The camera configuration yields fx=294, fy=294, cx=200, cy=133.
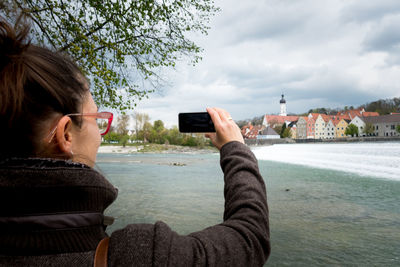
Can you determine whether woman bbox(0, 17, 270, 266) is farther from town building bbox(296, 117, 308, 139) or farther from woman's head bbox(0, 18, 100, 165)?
town building bbox(296, 117, 308, 139)

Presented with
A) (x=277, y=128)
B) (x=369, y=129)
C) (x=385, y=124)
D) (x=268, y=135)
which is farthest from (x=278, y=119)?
(x=385, y=124)

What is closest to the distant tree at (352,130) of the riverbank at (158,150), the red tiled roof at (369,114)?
the red tiled roof at (369,114)

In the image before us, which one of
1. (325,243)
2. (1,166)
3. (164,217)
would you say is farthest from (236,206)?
(164,217)

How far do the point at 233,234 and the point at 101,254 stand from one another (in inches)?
13.2

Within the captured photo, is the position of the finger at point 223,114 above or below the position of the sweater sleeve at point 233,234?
above

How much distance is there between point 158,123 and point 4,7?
263ft

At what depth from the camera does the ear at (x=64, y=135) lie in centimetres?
83

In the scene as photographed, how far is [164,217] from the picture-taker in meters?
6.47

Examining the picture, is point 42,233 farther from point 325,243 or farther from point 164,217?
point 164,217

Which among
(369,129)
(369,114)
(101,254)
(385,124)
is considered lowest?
(101,254)

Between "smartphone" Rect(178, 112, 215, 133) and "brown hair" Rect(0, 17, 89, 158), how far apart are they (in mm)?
521

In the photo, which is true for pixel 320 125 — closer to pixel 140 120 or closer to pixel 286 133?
pixel 286 133

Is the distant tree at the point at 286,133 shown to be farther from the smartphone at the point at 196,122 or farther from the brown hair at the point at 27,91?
the brown hair at the point at 27,91

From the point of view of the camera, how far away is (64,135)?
86 cm
